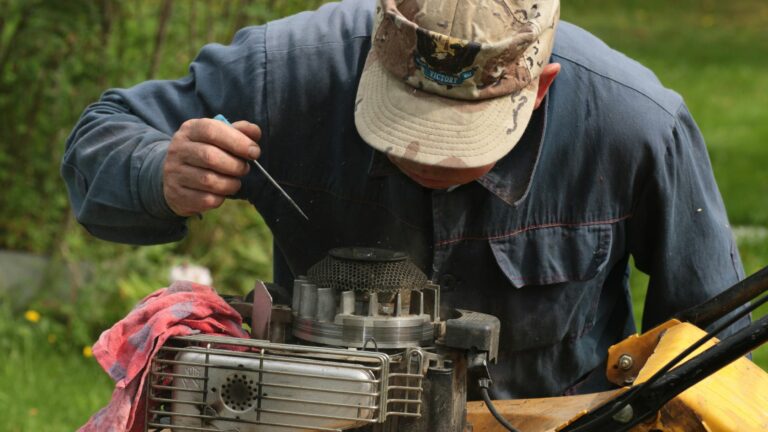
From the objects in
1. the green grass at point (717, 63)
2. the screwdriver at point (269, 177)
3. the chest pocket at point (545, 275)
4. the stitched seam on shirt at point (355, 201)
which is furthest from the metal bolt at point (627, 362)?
the green grass at point (717, 63)

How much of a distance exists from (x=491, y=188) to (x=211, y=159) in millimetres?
693

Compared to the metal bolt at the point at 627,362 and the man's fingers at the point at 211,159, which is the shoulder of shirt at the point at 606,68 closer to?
the metal bolt at the point at 627,362

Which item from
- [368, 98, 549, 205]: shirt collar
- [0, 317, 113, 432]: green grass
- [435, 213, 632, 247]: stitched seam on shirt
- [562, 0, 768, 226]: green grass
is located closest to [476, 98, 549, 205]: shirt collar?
[368, 98, 549, 205]: shirt collar

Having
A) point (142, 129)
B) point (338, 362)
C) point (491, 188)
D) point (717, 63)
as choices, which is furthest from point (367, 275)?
point (717, 63)

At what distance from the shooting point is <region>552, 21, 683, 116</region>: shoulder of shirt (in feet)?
10.5

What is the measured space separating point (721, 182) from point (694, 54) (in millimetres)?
5981

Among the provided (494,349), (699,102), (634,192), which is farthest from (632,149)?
(699,102)

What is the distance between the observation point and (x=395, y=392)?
260cm

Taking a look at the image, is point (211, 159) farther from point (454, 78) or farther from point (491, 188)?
point (491, 188)

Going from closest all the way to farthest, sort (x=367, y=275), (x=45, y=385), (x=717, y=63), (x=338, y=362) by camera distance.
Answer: (x=338, y=362), (x=367, y=275), (x=45, y=385), (x=717, y=63)

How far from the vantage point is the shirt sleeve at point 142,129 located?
3041mm

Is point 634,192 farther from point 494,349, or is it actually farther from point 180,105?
point 180,105

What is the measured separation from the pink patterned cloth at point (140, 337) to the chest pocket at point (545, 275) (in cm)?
76

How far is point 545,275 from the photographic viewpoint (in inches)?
126
